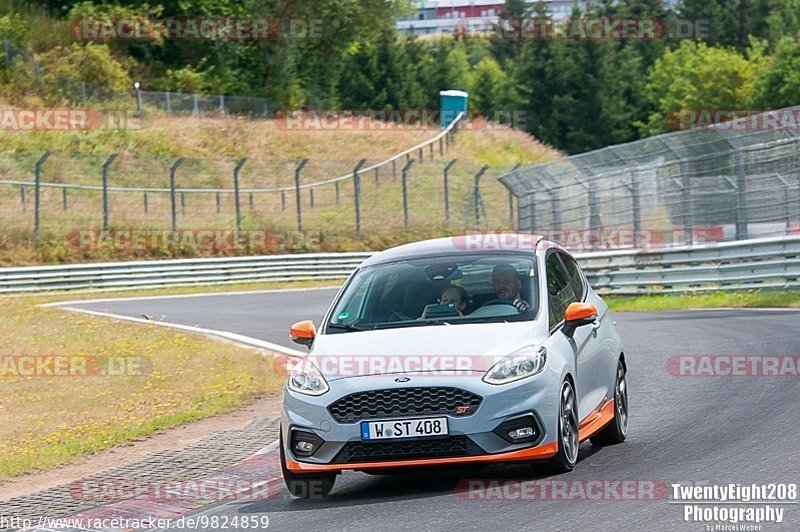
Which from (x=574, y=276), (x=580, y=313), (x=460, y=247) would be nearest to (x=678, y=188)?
(x=574, y=276)

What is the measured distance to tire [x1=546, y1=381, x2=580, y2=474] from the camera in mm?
8461

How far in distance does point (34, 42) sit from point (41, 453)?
5523 centimetres

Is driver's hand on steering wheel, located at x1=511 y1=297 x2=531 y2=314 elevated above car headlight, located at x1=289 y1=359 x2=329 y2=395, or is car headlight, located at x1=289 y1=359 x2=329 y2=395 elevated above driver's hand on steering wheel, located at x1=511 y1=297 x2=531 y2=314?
driver's hand on steering wheel, located at x1=511 y1=297 x2=531 y2=314

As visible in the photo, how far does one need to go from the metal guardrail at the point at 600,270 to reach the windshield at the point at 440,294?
1422 centimetres

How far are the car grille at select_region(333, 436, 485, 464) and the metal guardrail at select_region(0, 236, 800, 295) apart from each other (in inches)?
612

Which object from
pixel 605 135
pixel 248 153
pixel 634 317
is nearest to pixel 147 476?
pixel 634 317

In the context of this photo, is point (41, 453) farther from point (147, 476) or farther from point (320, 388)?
point (320, 388)

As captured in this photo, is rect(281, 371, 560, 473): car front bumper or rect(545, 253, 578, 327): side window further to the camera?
rect(545, 253, 578, 327): side window

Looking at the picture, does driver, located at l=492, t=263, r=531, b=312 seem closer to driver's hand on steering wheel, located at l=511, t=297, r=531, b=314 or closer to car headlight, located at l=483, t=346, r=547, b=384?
driver's hand on steering wheel, located at l=511, t=297, r=531, b=314

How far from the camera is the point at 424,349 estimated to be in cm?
845

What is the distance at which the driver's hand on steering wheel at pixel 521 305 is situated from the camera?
358 inches

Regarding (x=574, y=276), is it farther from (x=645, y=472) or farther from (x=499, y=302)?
(x=645, y=472)

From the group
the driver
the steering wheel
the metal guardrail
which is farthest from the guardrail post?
the steering wheel

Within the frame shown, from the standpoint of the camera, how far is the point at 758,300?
23.1 meters
